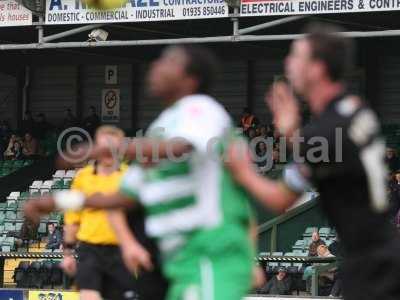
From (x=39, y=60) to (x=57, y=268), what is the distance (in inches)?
578

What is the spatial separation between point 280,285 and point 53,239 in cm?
588

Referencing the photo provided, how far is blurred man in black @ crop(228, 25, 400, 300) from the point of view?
17.5ft

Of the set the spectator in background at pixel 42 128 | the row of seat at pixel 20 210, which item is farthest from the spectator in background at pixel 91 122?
the row of seat at pixel 20 210

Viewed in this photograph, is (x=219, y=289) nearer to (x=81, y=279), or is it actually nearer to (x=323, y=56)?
(x=323, y=56)

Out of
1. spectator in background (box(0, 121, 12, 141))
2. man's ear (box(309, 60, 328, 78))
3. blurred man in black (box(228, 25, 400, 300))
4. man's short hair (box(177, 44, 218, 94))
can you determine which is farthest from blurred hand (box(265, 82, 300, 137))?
spectator in background (box(0, 121, 12, 141))

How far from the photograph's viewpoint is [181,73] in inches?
222

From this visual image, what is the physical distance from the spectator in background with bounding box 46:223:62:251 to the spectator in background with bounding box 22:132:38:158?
735cm

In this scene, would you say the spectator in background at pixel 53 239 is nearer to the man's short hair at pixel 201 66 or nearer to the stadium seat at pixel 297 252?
the stadium seat at pixel 297 252

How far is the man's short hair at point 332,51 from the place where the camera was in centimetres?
532

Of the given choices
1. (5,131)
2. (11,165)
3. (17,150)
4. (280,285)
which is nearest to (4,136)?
(5,131)

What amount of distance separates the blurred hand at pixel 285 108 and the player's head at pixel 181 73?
0.35 meters

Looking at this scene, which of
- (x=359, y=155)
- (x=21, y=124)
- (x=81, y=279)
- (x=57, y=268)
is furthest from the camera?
(x=21, y=124)

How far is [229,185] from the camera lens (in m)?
5.66

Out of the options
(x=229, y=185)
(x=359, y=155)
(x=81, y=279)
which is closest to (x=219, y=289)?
(x=229, y=185)
